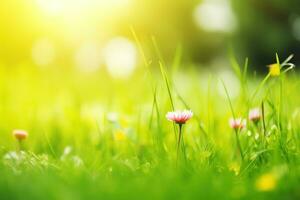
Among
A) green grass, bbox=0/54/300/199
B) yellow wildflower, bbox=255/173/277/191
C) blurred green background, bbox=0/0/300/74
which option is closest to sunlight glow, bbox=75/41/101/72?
blurred green background, bbox=0/0/300/74

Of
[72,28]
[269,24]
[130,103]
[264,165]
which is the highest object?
[72,28]

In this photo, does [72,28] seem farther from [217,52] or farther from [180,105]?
[180,105]

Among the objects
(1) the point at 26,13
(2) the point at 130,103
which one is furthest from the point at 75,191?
(1) the point at 26,13

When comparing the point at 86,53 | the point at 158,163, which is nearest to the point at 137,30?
the point at 86,53

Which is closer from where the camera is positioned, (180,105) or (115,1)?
(180,105)

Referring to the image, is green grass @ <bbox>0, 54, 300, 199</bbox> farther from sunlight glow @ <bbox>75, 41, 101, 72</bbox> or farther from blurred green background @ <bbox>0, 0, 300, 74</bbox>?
sunlight glow @ <bbox>75, 41, 101, 72</bbox>

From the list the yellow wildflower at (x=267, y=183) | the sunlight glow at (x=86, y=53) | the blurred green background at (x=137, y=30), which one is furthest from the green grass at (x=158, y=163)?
the sunlight glow at (x=86, y=53)

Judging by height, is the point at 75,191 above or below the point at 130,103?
below

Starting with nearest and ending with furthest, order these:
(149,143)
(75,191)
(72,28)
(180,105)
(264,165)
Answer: (75,191)
(264,165)
(149,143)
(180,105)
(72,28)
